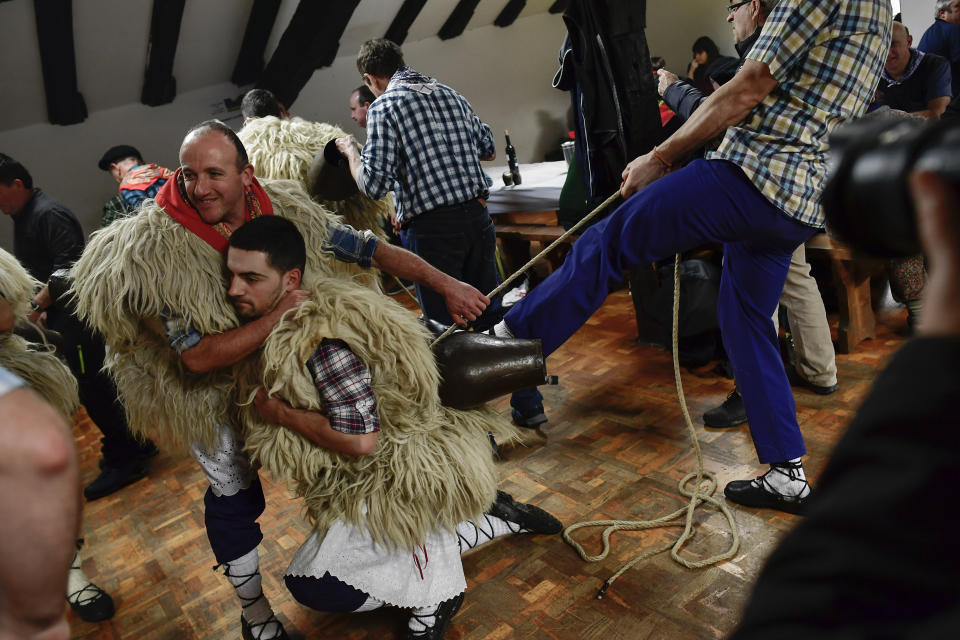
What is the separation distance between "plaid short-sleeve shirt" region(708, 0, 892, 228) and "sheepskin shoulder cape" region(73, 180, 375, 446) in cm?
129

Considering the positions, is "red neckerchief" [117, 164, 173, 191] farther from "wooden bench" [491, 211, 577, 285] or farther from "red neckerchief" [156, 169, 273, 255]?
"wooden bench" [491, 211, 577, 285]

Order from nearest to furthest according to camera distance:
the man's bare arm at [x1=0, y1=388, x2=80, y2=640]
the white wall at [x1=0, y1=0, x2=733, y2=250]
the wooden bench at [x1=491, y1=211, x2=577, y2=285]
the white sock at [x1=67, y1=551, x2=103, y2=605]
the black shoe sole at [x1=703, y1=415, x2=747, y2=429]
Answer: the man's bare arm at [x1=0, y1=388, x2=80, y2=640] → the white sock at [x1=67, y1=551, x2=103, y2=605] → the black shoe sole at [x1=703, y1=415, x2=747, y2=429] → the wooden bench at [x1=491, y1=211, x2=577, y2=285] → the white wall at [x1=0, y1=0, x2=733, y2=250]

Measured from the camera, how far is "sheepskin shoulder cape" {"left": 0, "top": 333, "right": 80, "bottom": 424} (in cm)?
208

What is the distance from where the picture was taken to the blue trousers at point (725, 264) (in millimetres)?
1927

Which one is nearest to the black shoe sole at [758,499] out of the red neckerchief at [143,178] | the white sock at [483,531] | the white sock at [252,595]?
the white sock at [483,531]

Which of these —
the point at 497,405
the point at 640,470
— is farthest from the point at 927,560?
the point at 497,405

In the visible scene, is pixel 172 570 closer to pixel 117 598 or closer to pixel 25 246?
pixel 117 598

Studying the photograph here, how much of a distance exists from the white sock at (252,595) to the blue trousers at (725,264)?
103 centimetres

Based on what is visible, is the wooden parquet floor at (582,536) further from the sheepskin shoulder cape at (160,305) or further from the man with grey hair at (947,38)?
the man with grey hair at (947,38)

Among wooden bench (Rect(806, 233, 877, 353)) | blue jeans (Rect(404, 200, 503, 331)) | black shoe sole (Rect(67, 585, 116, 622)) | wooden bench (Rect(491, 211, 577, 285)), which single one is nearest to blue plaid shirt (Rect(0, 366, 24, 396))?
black shoe sole (Rect(67, 585, 116, 622))

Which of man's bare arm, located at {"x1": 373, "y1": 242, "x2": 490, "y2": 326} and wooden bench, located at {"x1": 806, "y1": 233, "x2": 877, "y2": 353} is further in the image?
wooden bench, located at {"x1": 806, "y1": 233, "x2": 877, "y2": 353}

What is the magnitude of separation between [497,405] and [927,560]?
3.23m

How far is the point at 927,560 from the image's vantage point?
39 centimetres

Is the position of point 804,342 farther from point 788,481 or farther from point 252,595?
point 252,595
